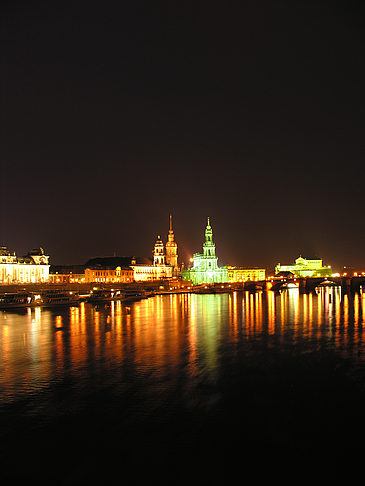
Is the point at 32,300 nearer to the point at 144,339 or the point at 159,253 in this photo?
the point at 144,339

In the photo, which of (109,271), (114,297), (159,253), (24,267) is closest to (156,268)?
(159,253)

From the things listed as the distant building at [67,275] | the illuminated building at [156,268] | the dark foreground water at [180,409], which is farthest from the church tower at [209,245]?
the dark foreground water at [180,409]

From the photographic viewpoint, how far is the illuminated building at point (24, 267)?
131 meters

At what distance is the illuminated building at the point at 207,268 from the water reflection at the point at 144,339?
106 metres

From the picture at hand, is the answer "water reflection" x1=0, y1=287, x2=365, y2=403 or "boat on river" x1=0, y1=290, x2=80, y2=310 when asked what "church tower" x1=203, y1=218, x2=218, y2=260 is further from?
"water reflection" x1=0, y1=287, x2=365, y2=403

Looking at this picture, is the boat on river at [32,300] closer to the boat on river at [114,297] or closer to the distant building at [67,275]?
the boat on river at [114,297]

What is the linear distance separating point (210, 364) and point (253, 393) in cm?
817

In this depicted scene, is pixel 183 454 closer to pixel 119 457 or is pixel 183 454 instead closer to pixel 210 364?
pixel 119 457

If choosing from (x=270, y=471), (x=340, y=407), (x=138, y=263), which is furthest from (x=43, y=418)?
(x=138, y=263)

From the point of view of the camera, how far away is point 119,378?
29.0 metres

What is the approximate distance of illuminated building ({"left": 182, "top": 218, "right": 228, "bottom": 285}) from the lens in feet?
586

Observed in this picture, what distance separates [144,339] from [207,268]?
136 m

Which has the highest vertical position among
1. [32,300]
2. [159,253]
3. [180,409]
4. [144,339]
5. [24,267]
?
[159,253]

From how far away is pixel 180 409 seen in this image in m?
22.7
